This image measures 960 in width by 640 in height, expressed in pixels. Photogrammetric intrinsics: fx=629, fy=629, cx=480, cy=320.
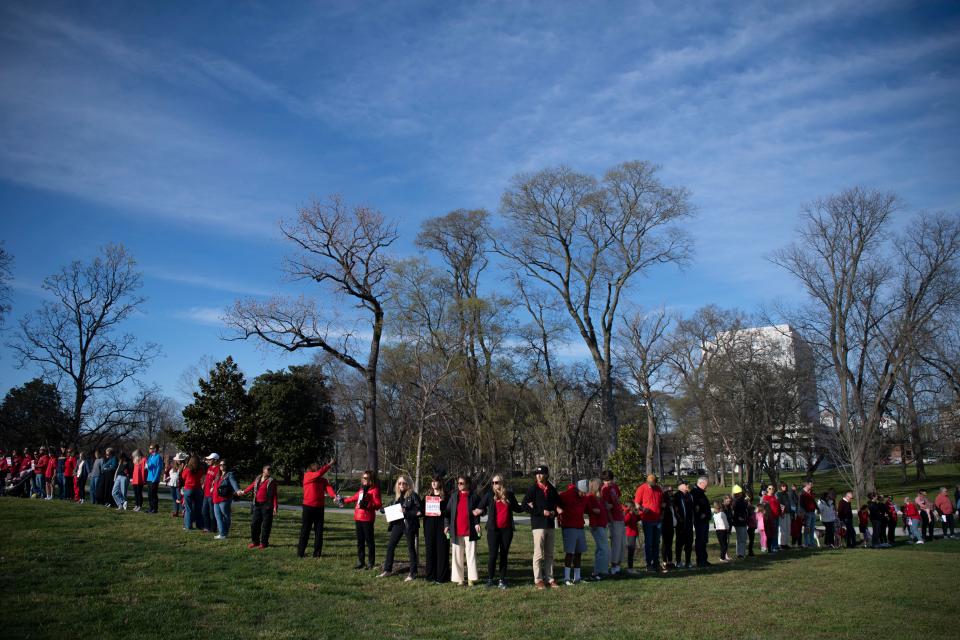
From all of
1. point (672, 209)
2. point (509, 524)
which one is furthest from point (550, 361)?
point (509, 524)

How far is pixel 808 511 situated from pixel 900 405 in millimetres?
29442

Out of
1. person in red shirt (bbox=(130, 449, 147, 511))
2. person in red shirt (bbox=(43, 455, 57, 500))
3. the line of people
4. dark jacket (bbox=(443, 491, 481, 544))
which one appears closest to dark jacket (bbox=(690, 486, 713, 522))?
the line of people

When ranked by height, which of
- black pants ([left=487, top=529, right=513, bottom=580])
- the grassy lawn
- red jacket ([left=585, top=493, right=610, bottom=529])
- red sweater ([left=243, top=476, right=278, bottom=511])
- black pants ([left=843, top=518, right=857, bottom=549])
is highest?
red sweater ([left=243, top=476, right=278, bottom=511])

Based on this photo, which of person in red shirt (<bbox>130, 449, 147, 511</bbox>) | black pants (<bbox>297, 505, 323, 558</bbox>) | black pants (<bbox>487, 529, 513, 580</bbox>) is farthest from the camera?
person in red shirt (<bbox>130, 449, 147, 511</bbox>)

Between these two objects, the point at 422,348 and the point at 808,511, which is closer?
the point at 808,511

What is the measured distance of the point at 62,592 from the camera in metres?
8.65

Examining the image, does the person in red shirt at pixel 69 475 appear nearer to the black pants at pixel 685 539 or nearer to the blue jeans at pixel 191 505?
the blue jeans at pixel 191 505

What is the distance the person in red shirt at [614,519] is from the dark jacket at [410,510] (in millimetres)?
3748

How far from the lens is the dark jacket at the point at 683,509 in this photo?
13.6m

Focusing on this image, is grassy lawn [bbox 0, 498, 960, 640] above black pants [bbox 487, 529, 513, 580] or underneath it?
underneath

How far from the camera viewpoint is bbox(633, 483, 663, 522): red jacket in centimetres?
1288

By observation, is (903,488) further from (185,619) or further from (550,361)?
(185,619)

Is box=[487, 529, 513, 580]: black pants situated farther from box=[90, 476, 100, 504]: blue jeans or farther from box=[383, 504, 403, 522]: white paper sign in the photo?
box=[90, 476, 100, 504]: blue jeans

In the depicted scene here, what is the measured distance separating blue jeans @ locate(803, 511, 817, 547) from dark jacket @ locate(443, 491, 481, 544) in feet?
43.8
